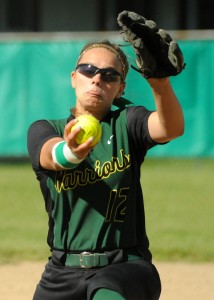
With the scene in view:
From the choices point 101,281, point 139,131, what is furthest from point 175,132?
point 101,281

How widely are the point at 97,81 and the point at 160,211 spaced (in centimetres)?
640

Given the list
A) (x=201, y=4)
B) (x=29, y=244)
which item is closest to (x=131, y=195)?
(x=29, y=244)

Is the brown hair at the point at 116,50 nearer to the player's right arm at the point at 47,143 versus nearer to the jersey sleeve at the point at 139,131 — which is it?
the jersey sleeve at the point at 139,131

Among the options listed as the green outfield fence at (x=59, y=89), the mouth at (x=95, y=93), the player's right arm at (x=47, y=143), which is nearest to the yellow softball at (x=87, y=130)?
the player's right arm at (x=47, y=143)

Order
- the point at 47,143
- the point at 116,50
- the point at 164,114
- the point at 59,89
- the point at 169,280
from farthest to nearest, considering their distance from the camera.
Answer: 1. the point at 59,89
2. the point at 169,280
3. the point at 116,50
4. the point at 47,143
5. the point at 164,114

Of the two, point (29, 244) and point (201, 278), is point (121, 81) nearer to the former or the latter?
point (201, 278)

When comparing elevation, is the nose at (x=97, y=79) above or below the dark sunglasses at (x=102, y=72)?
below

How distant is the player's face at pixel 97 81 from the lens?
187 inches

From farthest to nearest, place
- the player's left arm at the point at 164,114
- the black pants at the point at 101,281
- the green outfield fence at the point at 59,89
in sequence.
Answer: the green outfield fence at the point at 59,89, the black pants at the point at 101,281, the player's left arm at the point at 164,114

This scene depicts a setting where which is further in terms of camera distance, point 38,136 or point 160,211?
point 160,211

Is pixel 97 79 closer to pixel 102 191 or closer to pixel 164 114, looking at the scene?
pixel 164 114

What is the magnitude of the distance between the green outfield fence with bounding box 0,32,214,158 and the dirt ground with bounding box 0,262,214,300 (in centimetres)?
522

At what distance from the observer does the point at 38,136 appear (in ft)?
15.6

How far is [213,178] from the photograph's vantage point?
13625mm
